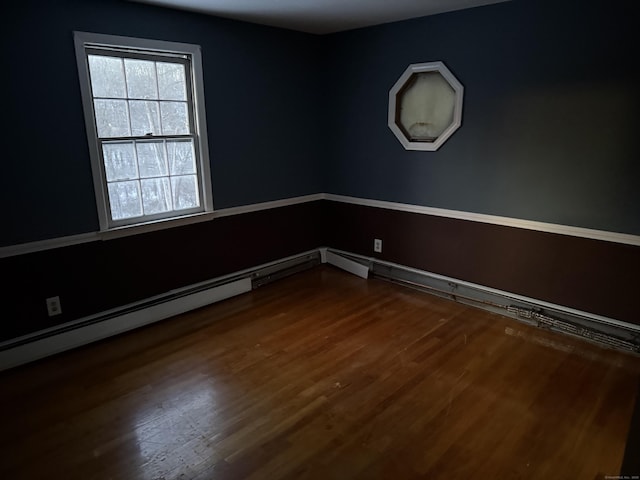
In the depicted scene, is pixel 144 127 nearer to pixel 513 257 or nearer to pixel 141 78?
pixel 141 78

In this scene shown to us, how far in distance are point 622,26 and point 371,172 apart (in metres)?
2.12

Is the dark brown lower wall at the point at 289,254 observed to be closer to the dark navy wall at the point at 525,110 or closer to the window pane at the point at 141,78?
the dark navy wall at the point at 525,110

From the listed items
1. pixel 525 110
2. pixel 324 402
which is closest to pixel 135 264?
pixel 324 402

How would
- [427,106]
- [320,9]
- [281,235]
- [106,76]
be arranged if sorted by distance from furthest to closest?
[281,235] < [427,106] < [320,9] < [106,76]

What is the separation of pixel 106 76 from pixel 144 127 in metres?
0.40

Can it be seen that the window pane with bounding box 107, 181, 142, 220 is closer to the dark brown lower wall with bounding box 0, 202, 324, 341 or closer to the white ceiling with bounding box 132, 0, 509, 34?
the dark brown lower wall with bounding box 0, 202, 324, 341

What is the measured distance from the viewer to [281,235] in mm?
4277

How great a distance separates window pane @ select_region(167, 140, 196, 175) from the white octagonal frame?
1.74 metres

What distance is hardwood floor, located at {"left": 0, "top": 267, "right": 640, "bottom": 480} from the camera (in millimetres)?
1996

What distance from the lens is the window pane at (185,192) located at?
345cm

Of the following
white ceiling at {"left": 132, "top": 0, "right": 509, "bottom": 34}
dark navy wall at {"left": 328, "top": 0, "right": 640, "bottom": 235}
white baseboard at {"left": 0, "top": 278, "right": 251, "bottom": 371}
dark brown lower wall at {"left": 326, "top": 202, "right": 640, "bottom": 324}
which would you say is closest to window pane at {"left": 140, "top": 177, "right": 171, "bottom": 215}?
white baseboard at {"left": 0, "top": 278, "right": 251, "bottom": 371}

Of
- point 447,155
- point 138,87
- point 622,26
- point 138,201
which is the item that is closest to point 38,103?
point 138,87

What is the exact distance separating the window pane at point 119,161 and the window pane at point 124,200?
57 mm

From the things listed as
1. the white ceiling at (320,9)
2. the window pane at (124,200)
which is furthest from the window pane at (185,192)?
the white ceiling at (320,9)
